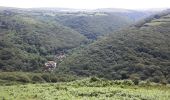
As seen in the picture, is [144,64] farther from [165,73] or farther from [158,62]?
[165,73]

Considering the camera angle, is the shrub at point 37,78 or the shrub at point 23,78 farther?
the shrub at point 37,78

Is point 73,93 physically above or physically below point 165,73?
above

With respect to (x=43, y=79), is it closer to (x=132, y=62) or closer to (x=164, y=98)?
(x=132, y=62)

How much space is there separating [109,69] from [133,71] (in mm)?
14903

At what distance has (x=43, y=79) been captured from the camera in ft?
526

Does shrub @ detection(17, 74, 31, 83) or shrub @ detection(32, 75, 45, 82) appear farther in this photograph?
shrub @ detection(32, 75, 45, 82)

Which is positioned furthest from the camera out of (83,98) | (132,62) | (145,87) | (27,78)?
(132,62)

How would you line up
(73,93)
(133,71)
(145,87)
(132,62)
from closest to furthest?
(73,93), (145,87), (133,71), (132,62)

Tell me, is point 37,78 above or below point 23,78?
below

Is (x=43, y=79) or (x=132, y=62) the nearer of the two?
(x=43, y=79)

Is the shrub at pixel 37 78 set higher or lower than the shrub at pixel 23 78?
lower

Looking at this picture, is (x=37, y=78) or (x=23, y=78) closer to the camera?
(x=23, y=78)

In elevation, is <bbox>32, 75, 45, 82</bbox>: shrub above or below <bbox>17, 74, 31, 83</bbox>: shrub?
below

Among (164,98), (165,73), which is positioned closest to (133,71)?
(165,73)
